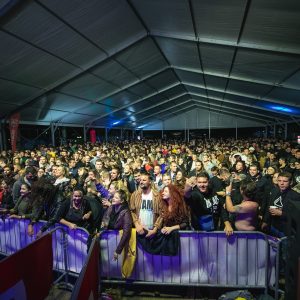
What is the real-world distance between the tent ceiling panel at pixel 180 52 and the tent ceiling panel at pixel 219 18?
5.39 ft

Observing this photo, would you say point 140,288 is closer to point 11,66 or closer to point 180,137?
point 11,66

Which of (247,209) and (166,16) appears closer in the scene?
(247,209)

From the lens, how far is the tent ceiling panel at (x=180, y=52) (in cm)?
1144

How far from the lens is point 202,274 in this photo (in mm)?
3998

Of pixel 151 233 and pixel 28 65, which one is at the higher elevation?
pixel 28 65

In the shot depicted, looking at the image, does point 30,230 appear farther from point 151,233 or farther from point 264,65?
point 264,65

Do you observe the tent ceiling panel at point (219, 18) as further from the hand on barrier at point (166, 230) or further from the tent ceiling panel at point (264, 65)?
the hand on barrier at point (166, 230)

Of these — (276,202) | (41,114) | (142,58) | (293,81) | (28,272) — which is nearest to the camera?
(28,272)

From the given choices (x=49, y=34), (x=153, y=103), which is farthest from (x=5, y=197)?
(x=153, y=103)

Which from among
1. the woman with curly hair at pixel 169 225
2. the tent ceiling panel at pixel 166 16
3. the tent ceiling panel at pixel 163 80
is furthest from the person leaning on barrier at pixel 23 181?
the tent ceiling panel at pixel 163 80

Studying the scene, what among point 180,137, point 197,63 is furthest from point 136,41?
point 180,137

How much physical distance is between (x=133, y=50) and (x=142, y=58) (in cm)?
148

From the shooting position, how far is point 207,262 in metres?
3.97

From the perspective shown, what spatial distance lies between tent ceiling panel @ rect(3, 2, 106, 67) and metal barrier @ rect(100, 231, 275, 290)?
687 centimetres
